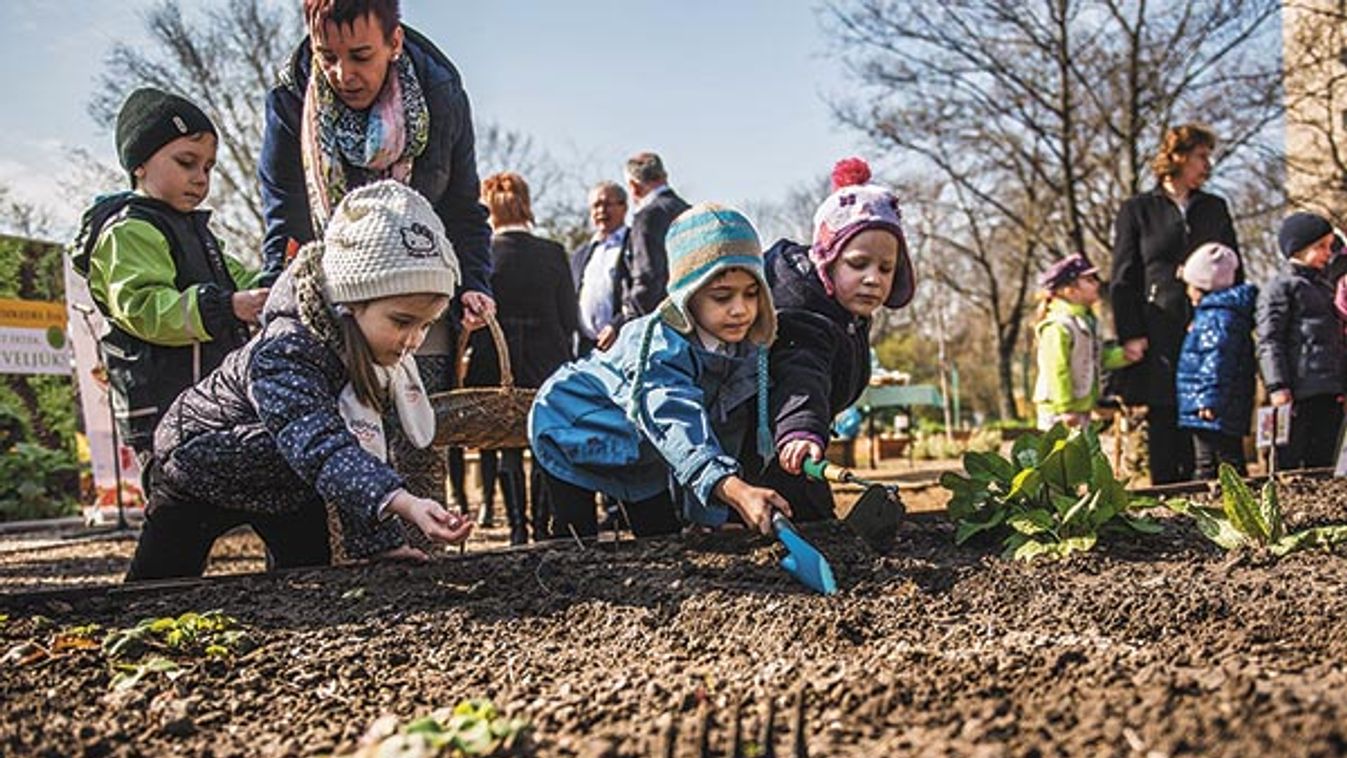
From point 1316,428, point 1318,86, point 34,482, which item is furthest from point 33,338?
point 1318,86

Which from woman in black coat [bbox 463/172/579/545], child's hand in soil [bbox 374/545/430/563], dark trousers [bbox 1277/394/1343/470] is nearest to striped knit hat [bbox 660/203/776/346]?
child's hand in soil [bbox 374/545/430/563]

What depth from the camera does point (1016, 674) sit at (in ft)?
5.35

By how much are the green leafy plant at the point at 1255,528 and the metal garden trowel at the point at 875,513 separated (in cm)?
80

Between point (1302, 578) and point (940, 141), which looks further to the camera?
point (940, 141)

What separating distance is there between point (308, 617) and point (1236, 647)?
178 cm

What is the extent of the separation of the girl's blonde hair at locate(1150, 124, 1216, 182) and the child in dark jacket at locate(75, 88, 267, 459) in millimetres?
4338

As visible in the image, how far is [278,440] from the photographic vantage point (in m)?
2.55

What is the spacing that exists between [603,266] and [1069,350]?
2.60 meters

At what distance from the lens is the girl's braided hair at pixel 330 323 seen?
2.65 metres

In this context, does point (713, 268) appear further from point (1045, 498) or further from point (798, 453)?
point (1045, 498)

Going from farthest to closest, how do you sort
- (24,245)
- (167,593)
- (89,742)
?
(24,245) < (167,593) < (89,742)

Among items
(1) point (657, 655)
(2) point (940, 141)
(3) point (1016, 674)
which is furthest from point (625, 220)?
(2) point (940, 141)

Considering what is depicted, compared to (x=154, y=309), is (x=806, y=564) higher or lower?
lower

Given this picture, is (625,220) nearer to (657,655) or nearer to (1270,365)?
(1270,365)
